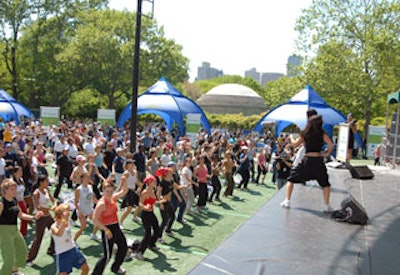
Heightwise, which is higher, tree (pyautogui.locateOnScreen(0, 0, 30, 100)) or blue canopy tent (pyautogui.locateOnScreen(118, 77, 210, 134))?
tree (pyautogui.locateOnScreen(0, 0, 30, 100))

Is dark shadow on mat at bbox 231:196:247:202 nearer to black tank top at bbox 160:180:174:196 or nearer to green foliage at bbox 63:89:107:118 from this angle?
black tank top at bbox 160:180:174:196

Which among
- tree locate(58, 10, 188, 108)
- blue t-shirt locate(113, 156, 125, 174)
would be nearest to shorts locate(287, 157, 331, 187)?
blue t-shirt locate(113, 156, 125, 174)

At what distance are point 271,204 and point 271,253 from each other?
2563mm

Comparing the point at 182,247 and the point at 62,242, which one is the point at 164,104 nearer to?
the point at 182,247

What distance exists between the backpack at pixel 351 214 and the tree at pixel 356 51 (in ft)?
95.0

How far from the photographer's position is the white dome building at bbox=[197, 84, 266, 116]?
60.2 m

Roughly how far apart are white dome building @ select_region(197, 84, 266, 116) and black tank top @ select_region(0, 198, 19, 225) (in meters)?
54.4

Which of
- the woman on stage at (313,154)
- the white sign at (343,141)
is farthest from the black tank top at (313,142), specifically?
the white sign at (343,141)

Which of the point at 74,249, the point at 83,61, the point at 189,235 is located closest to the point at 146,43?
the point at 83,61

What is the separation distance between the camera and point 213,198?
13.6 metres

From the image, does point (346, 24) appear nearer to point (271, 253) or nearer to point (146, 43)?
point (146, 43)

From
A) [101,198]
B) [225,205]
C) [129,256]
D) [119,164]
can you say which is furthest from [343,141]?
[101,198]

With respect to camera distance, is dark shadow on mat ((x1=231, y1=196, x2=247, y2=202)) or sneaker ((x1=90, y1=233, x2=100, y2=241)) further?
dark shadow on mat ((x1=231, y1=196, x2=247, y2=202))

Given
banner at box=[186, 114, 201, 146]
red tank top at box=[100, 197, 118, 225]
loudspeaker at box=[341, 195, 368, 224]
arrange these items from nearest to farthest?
loudspeaker at box=[341, 195, 368, 224]
red tank top at box=[100, 197, 118, 225]
banner at box=[186, 114, 201, 146]
